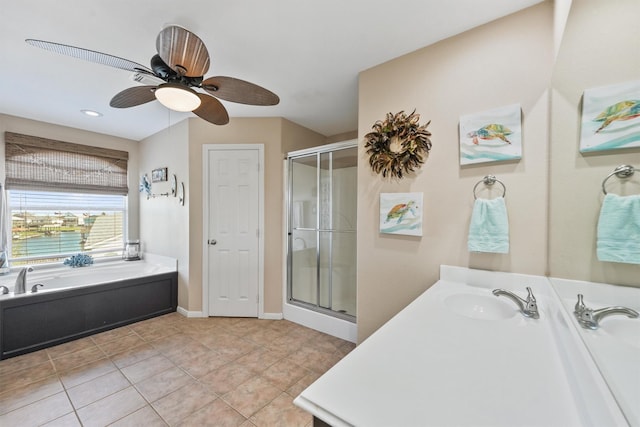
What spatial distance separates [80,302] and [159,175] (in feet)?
5.76

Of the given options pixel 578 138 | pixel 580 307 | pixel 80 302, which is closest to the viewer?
pixel 580 307

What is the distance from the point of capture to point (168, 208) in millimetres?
3398

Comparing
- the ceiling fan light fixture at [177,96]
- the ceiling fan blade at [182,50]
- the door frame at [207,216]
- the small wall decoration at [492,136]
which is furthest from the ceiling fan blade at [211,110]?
the small wall decoration at [492,136]

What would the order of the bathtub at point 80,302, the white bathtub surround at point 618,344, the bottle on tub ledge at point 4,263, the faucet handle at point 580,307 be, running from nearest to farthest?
the white bathtub surround at point 618,344
the faucet handle at point 580,307
the bathtub at point 80,302
the bottle on tub ledge at point 4,263

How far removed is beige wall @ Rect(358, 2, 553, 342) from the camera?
1.38 metres

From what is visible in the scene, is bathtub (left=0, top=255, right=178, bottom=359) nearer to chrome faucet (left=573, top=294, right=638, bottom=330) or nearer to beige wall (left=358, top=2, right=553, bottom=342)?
beige wall (left=358, top=2, right=553, bottom=342)

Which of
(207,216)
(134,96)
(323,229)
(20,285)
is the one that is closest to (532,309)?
(323,229)

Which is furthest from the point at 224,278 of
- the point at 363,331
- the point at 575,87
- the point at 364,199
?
the point at 575,87

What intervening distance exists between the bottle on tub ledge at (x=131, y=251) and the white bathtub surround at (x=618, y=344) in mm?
4701

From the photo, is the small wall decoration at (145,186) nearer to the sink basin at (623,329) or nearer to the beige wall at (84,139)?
the beige wall at (84,139)

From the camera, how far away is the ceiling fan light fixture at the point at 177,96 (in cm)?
143

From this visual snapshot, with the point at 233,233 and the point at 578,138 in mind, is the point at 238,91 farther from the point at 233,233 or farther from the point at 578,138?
the point at 233,233

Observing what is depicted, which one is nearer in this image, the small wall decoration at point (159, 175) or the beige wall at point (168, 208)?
the beige wall at point (168, 208)

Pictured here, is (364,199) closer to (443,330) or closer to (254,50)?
(443,330)
